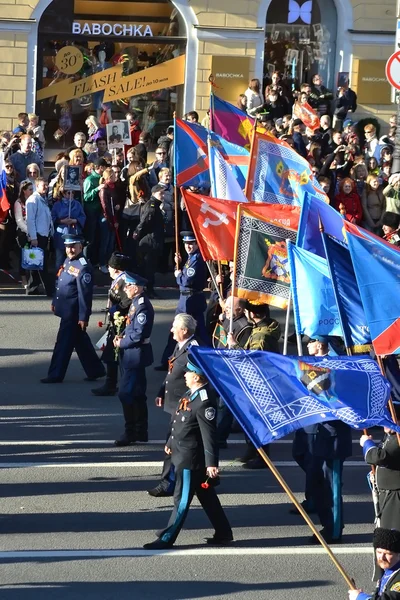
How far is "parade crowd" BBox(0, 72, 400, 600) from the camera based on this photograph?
933 cm

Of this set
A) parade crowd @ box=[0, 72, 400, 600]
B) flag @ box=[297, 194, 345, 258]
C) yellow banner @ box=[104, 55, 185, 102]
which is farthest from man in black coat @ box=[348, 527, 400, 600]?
yellow banner @ box=[104, 55, 185, 102]

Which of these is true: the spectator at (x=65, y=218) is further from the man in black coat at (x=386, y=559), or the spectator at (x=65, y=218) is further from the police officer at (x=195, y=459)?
the man in black coat at (x=386, y=559)

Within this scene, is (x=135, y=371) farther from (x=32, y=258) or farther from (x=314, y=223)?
(x=32, y=258)

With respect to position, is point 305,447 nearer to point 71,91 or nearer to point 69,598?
point 69,598

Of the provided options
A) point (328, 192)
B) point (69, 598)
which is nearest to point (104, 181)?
point (328, 192)

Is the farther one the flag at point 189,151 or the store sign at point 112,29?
the store sign at point 112,29

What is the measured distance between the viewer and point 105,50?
2653 cm

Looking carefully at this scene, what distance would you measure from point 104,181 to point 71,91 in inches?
343

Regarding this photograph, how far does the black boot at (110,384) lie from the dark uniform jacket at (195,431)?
406 centimetres

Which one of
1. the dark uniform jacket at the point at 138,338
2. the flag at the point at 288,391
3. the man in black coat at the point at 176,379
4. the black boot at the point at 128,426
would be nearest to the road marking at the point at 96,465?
the black boot at the point at 128,426

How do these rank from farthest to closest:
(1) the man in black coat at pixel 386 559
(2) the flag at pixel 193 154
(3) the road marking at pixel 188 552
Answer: (2) the flag at pixel 193 154, (3) the road marking at pixel 188 552, (1) the man in black coat at pixel 386 559

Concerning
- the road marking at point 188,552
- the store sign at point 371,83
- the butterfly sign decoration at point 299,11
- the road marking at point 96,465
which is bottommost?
the road marking at point 188,552

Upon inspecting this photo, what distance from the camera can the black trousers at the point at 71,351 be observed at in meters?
13.9

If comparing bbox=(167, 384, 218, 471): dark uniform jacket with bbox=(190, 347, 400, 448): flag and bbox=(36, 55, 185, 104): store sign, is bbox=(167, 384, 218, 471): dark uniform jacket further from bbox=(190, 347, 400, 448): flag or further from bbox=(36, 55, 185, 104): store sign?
bbox=(36, 55, 185, 104): store sign
